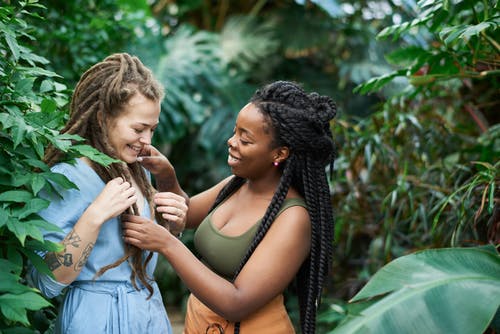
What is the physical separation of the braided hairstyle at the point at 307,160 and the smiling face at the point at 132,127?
0.44 m

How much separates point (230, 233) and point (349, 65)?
4.24 meters

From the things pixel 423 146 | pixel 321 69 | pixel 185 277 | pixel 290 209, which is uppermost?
pixel 290 209

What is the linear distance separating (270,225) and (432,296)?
2.00ft

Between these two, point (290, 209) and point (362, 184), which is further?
point (362, 184)

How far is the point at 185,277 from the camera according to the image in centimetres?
205

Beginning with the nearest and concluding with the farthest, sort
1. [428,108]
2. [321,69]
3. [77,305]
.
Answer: [77,305] < [428,108] < [321,69]

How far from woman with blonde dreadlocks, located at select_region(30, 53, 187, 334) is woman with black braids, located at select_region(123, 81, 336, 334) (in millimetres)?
174

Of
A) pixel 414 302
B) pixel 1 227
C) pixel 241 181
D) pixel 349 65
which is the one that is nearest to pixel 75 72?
pixel 241 181

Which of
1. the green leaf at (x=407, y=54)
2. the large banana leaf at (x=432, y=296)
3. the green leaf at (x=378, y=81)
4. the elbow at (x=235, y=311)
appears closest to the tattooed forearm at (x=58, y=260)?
the elbow at (x=235, y=311)

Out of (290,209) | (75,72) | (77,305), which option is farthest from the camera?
(75,72)

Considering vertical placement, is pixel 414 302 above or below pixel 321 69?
above

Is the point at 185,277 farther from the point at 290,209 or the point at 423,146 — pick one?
the point at 423,146

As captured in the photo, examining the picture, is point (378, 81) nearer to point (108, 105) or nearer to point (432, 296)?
point (432, 296)

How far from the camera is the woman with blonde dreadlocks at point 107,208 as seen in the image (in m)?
1.84
